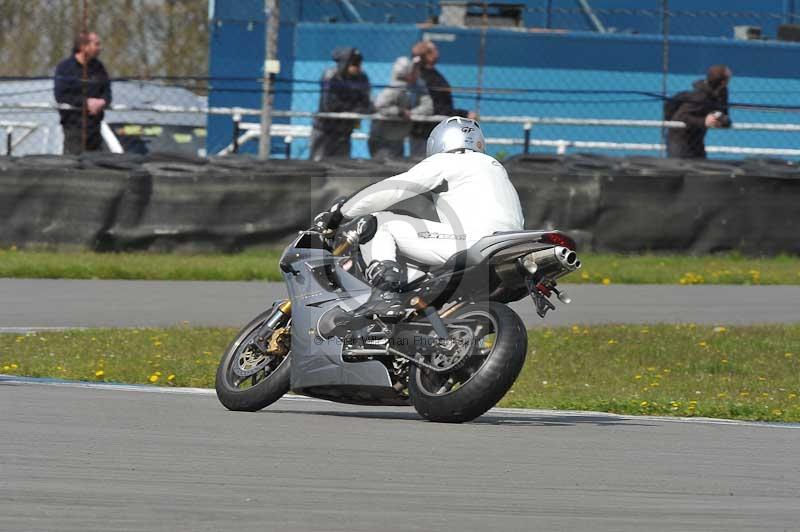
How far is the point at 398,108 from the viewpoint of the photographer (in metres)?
17.5

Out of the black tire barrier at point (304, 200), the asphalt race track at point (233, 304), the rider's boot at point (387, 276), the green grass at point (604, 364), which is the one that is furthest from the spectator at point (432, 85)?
the rider's boot at point (387, 276)

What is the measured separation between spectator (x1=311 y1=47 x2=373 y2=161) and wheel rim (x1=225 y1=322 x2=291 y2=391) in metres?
9.99

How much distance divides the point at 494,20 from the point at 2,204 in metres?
8.86

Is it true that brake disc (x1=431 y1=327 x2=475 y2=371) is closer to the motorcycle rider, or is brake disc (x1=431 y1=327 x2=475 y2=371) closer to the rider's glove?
the motorcycle rider

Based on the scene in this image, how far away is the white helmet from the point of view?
309 inches

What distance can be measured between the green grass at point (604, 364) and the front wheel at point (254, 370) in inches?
59.8

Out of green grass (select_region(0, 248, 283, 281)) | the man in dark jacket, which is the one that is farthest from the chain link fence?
green grass (select_region(0, 248, 283, 281))

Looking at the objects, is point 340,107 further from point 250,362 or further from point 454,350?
point 454,350

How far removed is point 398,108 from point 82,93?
3284mm

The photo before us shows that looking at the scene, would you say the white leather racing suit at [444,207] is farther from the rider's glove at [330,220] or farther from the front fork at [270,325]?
the front fork at [270,325]

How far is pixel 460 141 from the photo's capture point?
7848 millimetres

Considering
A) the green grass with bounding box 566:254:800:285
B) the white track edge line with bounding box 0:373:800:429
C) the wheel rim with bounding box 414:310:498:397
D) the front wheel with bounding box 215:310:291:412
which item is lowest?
the green grass with bounding box 566:254:800:285

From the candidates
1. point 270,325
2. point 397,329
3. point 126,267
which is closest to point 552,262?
point 397,329

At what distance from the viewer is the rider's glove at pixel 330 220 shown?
768cm
